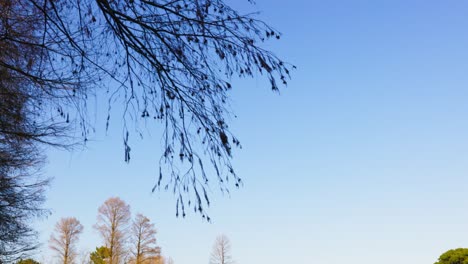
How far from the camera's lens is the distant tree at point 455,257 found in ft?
81.2

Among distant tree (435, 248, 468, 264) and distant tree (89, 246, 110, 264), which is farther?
distant tree (89, 246, 110, 264)

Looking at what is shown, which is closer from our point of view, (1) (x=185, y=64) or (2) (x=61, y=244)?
(1) (x=185, y=64)

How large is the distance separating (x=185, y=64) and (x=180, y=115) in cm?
35

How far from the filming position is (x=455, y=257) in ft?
82.0

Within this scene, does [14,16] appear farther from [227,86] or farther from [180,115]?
[227,86]

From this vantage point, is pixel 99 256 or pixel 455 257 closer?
pixel 455 257

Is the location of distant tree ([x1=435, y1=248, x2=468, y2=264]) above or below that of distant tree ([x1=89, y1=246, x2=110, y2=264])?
below

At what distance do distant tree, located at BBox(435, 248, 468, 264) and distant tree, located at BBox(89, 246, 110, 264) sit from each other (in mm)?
21652

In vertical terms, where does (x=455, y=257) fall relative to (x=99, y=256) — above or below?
below

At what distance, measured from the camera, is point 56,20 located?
9.79 feet

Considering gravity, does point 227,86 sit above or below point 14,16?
below

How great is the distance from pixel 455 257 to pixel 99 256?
2540 cm

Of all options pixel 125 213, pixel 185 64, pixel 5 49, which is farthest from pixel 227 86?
pixel 125 213

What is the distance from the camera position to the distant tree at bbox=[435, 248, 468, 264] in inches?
974
